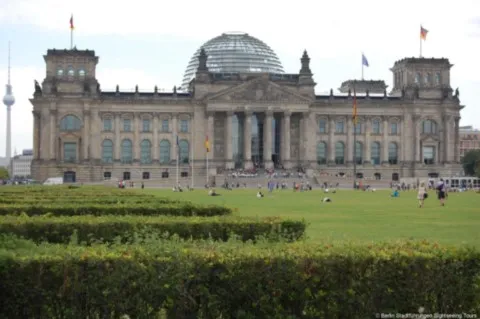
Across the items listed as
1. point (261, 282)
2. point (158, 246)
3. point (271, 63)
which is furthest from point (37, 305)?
point (271, 63)

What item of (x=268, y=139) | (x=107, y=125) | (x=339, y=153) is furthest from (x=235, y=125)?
(x=107, y=125)

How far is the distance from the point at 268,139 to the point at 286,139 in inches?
127

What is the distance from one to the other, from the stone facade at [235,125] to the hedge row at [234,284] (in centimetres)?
12033

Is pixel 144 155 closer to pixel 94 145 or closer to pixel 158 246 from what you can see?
pixel 94 145

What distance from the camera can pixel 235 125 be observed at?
5561 inches

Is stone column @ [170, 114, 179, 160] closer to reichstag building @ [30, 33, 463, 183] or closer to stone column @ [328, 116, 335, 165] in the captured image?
reichstag building @ [30, 33, 463, 183]

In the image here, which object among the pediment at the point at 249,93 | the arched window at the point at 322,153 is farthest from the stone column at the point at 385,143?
the pediment at the point at 249,93

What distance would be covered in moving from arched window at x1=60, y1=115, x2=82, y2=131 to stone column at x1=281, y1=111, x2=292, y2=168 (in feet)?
118

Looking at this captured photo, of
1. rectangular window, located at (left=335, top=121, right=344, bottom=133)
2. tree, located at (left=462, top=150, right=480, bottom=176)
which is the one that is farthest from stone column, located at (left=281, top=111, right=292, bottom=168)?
tree, located at (left=462, top=150, right=480, bottom=176)

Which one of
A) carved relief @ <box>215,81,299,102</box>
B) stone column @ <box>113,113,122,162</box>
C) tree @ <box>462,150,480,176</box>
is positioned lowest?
tree @ <box>462,150,480,176</box>

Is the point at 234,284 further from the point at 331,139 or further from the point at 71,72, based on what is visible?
the point at 331,139

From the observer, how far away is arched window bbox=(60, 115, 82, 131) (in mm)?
136375

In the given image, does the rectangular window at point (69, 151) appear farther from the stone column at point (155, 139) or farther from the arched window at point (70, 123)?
the stone column at point (155, 139)

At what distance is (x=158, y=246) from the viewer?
50.1 ft
